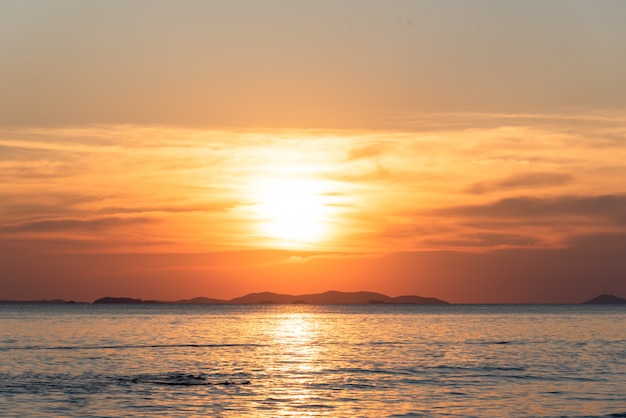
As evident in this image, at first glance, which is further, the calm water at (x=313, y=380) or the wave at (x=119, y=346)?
the wave at (x=119, y=346)

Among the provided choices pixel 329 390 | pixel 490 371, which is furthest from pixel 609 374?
pixel 329 390

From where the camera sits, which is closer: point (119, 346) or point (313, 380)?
point (313, 380)

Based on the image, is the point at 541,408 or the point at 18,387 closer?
the point at 541,408

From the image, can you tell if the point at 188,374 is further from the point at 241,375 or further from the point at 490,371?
the point at 490,371

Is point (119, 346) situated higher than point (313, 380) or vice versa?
point (119, 346)

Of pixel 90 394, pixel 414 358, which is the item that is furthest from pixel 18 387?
pixel 414 358

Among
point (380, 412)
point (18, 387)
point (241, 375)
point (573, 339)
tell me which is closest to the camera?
point (380, 412)

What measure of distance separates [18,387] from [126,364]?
735 inches

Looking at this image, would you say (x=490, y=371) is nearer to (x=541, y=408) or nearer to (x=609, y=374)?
(x=609, y=374)

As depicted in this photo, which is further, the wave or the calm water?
the wave

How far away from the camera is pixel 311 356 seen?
8412 cm

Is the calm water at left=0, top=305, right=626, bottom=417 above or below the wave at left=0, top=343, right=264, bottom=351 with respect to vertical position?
below

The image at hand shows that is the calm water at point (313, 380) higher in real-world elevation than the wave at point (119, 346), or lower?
lower

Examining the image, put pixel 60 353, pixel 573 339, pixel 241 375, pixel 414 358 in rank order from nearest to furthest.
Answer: pixel 241 375
pixel 414 358
pixel 60 353
pixel 573 339
